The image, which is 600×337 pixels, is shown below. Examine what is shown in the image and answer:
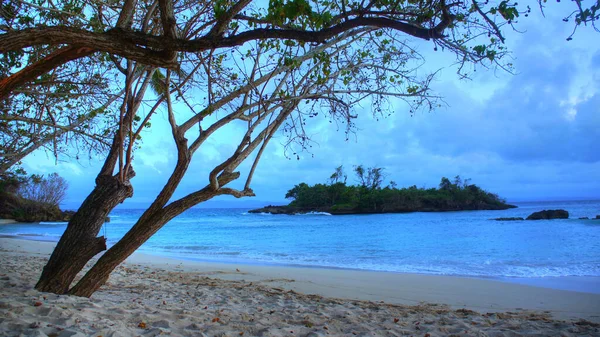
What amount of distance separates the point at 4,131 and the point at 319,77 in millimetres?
5496

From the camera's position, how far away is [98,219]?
15.8 feet

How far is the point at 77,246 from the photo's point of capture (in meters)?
4.65

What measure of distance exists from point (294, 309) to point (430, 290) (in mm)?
3896

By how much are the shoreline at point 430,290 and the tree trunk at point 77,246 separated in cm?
396

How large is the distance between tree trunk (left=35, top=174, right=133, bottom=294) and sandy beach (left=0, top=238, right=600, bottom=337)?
232mm

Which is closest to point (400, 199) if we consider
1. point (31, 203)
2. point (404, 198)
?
point (404, 198)

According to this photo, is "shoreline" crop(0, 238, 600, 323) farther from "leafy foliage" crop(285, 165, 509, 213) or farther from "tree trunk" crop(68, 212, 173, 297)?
"leafy foliage" crop(285, 165, 509, 213)

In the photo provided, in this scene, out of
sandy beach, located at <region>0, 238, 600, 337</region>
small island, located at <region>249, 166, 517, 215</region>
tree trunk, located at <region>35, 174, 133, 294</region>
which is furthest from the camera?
small island, located at <region>249, 166, 517, 215</region>

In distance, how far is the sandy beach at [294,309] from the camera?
377 cm

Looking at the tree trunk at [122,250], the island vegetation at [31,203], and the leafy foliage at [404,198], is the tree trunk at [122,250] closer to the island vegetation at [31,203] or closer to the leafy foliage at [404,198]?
the island vegetation at [31,203]

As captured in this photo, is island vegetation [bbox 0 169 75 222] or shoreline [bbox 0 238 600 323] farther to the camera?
island vegetation [bbox 0 169 75 222]

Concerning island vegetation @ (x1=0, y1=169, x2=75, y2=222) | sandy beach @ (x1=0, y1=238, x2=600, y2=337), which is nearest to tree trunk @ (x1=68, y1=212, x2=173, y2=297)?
sandy beach @ (x1=0, y1=238, x2=600, y2=337)

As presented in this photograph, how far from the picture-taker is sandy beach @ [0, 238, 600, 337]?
149 inches

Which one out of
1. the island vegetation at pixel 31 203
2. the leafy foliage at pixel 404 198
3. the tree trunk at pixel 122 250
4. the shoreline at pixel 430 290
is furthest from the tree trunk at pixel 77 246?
the leafy foliage at pixel 404 198
